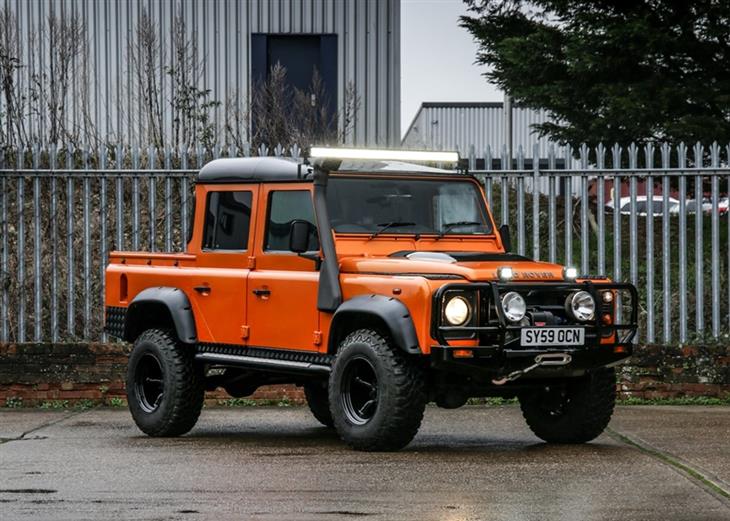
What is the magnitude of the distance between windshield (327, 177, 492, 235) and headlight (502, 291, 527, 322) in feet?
4.70

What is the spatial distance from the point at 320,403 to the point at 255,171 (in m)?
2.24

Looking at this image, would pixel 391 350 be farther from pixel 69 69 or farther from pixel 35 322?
pixel 69 69

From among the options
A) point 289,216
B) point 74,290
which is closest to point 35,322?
point 74,290

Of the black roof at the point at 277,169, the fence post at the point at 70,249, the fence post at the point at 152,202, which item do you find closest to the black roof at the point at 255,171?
the black roof at the point at 277,169

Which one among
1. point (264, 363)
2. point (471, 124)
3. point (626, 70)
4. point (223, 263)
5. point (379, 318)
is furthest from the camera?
point (471, 124)

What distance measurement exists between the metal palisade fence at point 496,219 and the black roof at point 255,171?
230 centimetres

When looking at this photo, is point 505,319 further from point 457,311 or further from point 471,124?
point 471,124

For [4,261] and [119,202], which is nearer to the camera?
[119,202]

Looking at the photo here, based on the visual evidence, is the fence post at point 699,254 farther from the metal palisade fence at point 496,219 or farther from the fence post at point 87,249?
the fence post at point 87,249

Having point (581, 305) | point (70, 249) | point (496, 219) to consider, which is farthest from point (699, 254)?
point (70, 249)

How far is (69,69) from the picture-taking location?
23.0 meters

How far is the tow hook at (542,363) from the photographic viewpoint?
11.4 metres

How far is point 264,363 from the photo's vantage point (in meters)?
12.5

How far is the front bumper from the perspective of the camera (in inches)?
442
